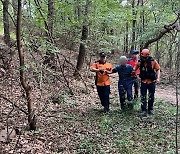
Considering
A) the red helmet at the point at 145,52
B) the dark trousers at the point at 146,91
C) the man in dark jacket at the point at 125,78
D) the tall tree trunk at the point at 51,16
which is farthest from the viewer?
the tall tree trunk at the point at 51,16

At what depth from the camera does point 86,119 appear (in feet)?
25.8

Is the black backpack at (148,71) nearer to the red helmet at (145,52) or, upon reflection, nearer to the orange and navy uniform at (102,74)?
the red helmet at (145,52)

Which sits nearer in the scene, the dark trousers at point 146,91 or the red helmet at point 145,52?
the red helmet at point 145,52

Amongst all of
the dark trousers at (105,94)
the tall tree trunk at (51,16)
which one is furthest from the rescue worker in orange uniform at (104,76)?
the tall tree trunk at (51,16)

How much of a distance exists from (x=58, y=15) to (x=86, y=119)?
5266mm

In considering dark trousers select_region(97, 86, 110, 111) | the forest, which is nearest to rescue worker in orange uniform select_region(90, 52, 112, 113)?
dark trousers select_region(97, 86, 110, 111)

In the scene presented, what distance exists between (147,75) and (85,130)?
247cm

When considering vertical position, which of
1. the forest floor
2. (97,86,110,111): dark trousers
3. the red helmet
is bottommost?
the forest floor

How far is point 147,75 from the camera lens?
8.16 m

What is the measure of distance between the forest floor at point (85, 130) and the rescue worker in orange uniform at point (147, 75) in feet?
0.98

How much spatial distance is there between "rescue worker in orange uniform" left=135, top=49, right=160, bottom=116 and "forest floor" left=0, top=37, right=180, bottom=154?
299 mm

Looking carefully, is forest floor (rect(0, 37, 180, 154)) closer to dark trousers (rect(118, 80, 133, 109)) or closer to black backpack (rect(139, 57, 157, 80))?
dark trousers (rect(118, 80, 133, 109))

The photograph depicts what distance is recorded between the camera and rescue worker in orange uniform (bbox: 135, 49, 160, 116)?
8016 mm

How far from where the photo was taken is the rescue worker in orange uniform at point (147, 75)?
8.02 metres
